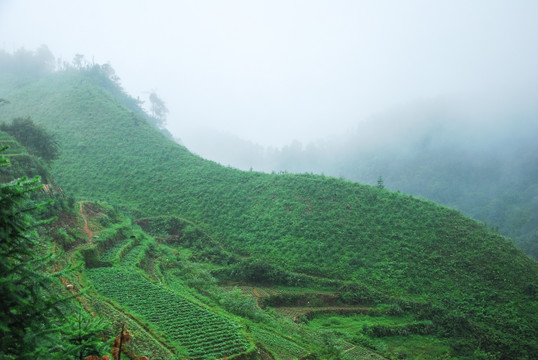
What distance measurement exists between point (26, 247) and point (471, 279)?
22.2 meters

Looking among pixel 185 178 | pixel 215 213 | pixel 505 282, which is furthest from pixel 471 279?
pixel 185 178

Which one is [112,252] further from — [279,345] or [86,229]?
[279,345]

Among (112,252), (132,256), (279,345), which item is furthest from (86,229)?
(279,345)

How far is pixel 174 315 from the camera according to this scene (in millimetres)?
12031

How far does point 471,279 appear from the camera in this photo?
19.9 meters

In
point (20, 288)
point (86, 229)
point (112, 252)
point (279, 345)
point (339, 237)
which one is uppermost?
point (339, 237)

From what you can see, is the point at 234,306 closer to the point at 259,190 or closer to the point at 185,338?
the point at 185,338

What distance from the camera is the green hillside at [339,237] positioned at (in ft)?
59.0

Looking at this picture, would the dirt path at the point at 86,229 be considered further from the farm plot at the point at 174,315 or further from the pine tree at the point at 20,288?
the pine tree at the point at 20,288

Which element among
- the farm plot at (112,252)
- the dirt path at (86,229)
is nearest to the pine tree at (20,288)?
the farm plot at (112,252)

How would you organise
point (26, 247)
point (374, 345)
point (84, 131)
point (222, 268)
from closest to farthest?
1. point (26, 247)
2. point (374, 345)
3. point (222, 268)
4. point (84, 131)

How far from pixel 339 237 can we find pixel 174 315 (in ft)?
49.4

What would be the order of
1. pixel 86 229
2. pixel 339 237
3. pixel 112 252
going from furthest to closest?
pixel 339 237 → pixel 86 229 → pixel 112 252

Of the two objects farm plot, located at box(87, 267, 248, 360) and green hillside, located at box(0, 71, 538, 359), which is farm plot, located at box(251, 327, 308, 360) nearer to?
farm plot, located at box(87, 267, 248, 360)
